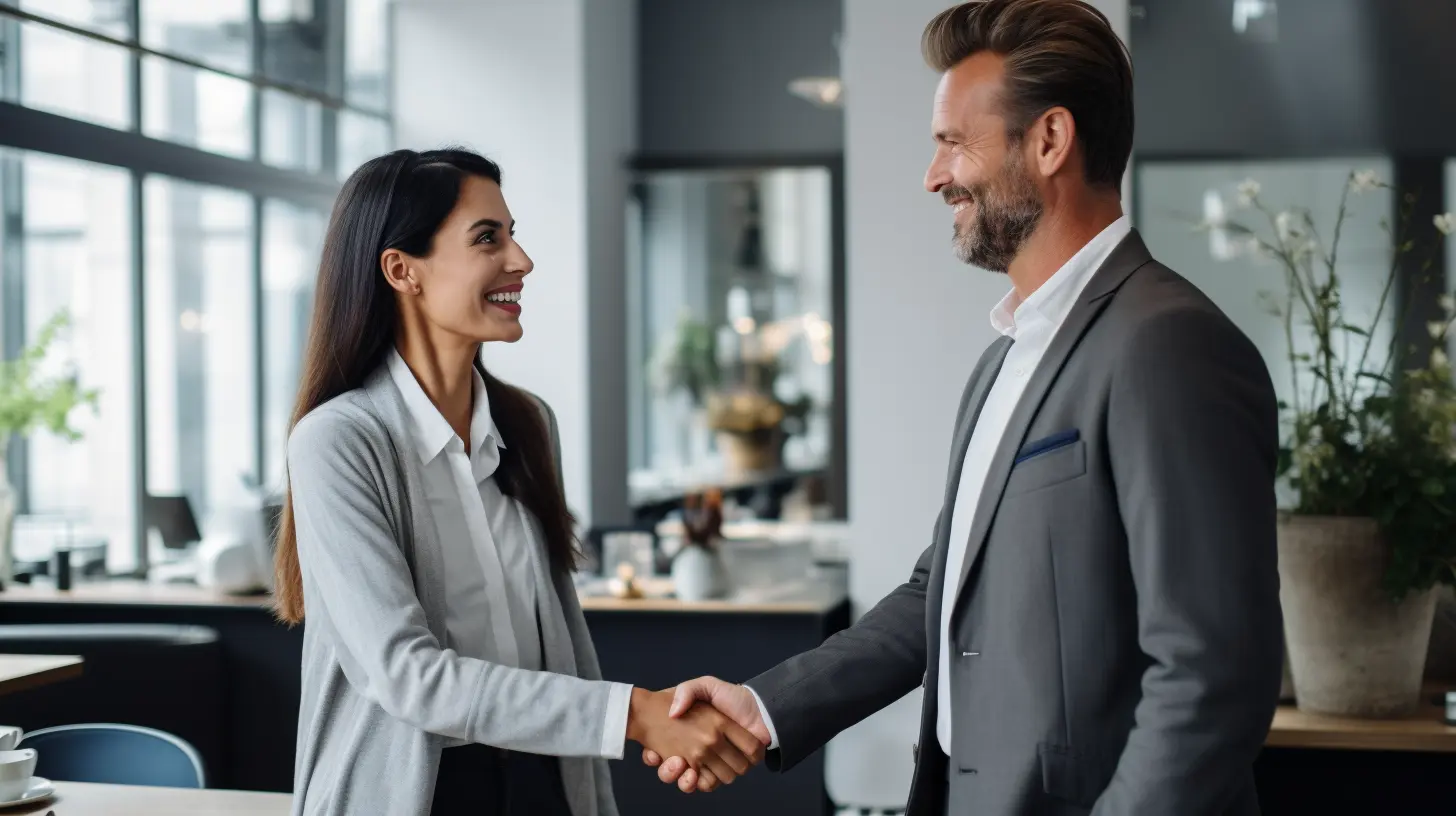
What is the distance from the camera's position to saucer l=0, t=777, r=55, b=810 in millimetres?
2355

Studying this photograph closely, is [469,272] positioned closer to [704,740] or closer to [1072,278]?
[704,740]

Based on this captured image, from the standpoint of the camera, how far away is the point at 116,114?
221 inches

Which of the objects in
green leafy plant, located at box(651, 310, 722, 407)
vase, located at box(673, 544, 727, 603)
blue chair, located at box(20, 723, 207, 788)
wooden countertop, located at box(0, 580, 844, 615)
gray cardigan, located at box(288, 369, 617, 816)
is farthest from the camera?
green leafy plant, located at box(651, 310, 722, 407)

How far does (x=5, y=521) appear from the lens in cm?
488

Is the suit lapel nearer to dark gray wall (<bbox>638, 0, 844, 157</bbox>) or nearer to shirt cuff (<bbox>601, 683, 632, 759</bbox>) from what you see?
shirt cuff (<bbox>601, 683, 632, 759</bbox>)

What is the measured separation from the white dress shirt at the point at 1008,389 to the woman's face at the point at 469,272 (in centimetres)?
74

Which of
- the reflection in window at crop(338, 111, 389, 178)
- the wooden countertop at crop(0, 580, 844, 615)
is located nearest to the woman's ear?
the wooden countertop at crop(0, 580, 844, 615)

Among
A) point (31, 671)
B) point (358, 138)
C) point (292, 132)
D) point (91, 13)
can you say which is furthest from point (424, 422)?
point (358, 138)

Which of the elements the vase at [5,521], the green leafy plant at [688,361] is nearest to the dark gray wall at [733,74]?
the green leafy plant at [688,361]

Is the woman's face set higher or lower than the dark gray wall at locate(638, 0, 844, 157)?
lower

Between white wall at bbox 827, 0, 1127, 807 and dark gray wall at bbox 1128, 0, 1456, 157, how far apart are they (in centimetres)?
268

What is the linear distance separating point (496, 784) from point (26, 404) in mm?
3484

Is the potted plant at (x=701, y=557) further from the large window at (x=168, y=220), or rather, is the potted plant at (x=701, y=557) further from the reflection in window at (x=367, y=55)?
the reflection in window at (x=367, y=55)

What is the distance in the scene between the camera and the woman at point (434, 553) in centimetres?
197
